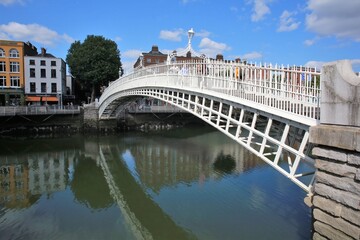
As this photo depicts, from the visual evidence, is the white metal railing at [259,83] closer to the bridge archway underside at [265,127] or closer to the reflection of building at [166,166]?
the bridge archway underside at [265,127]

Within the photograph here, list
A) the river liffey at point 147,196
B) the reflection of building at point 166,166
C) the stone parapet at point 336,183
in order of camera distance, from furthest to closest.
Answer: the reflection of building at point 166,166, the river liffey at point 147,196, the stone parapet at point 336,183

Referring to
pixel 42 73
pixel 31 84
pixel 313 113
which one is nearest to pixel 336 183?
pixel 313 113

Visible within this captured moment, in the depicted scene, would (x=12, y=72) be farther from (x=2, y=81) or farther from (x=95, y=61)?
(x=95, y=61)

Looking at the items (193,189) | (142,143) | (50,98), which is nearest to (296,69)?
(193,189)

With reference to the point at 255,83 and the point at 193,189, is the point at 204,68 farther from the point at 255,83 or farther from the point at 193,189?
the point at 193,189

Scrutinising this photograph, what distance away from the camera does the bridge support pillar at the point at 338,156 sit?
15.2ft

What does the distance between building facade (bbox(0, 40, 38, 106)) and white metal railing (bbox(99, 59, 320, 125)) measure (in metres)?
30.7

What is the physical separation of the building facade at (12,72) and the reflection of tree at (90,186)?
935 inches

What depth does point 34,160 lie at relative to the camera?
19203mm

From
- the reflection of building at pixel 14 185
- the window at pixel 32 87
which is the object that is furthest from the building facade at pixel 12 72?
the reflection of building at pixel 14 185

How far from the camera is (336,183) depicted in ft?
16.0

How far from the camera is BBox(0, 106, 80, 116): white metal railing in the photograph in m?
26.6

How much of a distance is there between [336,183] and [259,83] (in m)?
3.78

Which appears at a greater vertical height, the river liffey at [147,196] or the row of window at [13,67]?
the row of window at [13,67]
